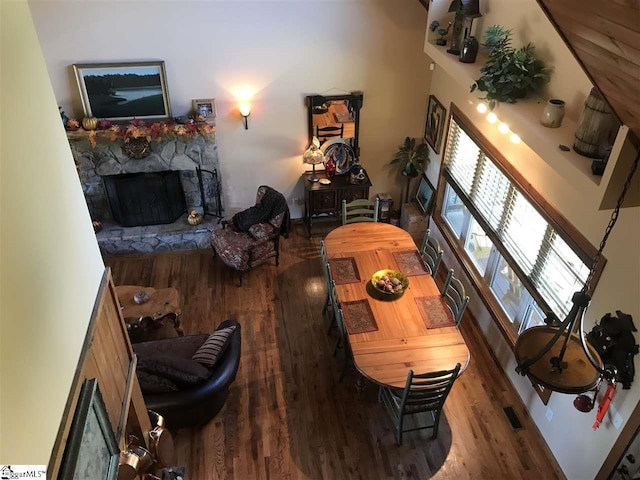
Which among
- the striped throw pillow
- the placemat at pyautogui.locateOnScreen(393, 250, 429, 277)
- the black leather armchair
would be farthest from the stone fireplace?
the placemat at pyautogui.locateOnScreen(393, 250, 429, 277)

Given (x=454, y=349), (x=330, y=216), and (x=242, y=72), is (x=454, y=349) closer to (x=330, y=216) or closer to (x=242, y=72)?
(x=330, y=216)

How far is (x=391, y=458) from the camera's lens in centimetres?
455

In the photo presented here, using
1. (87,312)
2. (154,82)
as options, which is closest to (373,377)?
(87,312)

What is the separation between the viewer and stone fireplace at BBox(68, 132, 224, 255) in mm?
6492

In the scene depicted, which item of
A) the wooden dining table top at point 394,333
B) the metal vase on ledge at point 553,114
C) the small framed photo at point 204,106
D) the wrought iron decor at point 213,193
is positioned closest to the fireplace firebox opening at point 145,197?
the wrought iron decor at point 213,193

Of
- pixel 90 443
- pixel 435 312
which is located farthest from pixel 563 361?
pixel 90 443

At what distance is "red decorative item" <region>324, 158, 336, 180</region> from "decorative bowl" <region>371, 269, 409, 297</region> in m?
2.34

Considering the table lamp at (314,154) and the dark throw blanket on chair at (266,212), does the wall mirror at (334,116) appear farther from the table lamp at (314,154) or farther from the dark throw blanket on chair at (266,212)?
the dark throw blanket on chair at (266,212)

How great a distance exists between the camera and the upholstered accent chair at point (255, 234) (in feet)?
20.8

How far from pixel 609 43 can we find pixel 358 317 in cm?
315

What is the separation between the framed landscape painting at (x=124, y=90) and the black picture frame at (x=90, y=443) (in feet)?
14.6

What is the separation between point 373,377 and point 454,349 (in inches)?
31.0

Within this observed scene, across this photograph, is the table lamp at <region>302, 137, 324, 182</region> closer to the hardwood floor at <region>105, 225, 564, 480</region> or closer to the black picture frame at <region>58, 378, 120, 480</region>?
the hardwood floor at <region>105, 225, 564, 480</region>

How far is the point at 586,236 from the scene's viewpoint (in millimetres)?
3834
